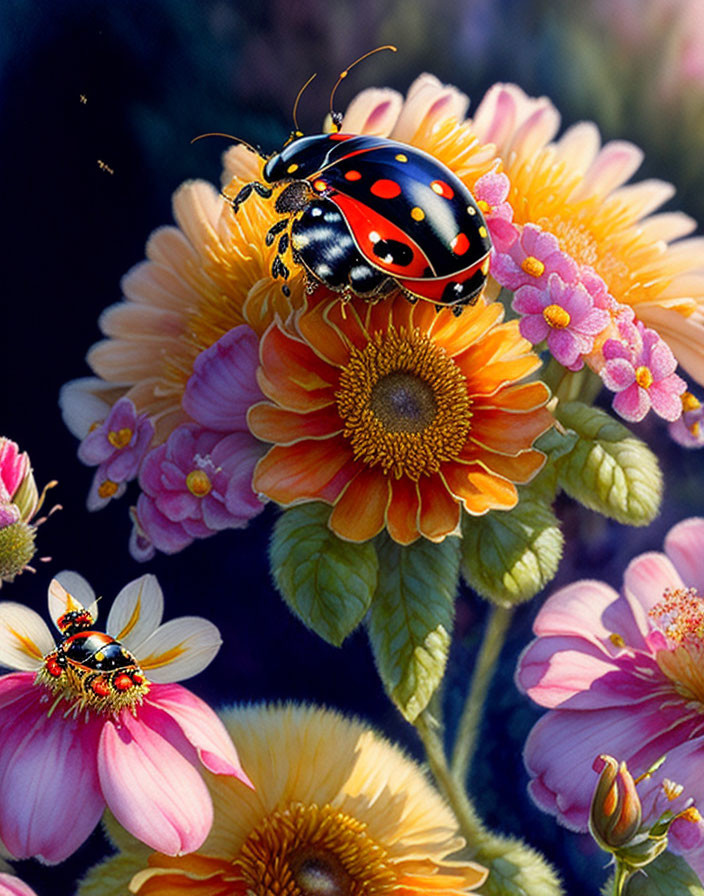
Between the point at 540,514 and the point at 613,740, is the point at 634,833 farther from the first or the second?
the point at 540,514

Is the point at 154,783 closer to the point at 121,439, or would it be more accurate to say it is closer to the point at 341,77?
the point at 121,439

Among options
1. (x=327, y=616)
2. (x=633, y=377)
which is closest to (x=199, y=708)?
(x=327, y=616)

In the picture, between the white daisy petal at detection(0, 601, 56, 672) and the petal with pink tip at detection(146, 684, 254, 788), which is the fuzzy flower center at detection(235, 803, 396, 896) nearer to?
the petal with pink tip at detection(146, 684, 254, 788)

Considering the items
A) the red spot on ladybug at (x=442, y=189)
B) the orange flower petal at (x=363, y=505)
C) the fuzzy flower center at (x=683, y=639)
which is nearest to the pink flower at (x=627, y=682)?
the fuzzy flower center at (x=683, y=639)

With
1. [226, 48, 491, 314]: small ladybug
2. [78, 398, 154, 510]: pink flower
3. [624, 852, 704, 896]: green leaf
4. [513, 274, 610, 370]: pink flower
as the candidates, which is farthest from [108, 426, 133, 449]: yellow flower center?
[624, 852, 704, 896]: green leaf

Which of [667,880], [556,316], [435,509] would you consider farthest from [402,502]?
[667,880]
